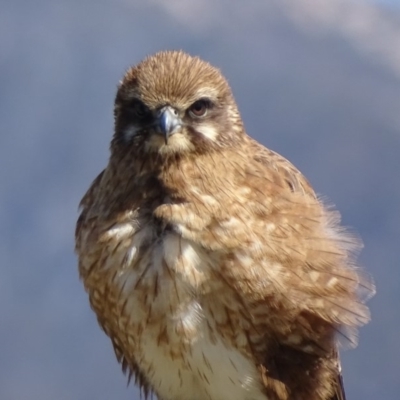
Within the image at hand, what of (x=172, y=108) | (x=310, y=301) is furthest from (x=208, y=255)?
(x=172, y=108)

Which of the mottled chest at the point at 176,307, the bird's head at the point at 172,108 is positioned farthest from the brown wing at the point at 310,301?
the bird's head at the point at 172,108

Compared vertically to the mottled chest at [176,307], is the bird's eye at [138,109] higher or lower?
higher

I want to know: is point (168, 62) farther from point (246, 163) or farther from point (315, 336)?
point (315, 336)

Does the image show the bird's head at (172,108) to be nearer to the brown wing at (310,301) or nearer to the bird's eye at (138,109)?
the bird's eye at (138,109)

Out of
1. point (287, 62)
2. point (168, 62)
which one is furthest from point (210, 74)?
point (287, 62)

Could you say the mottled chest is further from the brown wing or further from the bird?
the brown wing

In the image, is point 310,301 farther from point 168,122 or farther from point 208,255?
point 168,122

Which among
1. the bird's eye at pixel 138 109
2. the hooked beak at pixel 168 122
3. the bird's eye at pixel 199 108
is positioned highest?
the bird's eye at pixel 199 108
